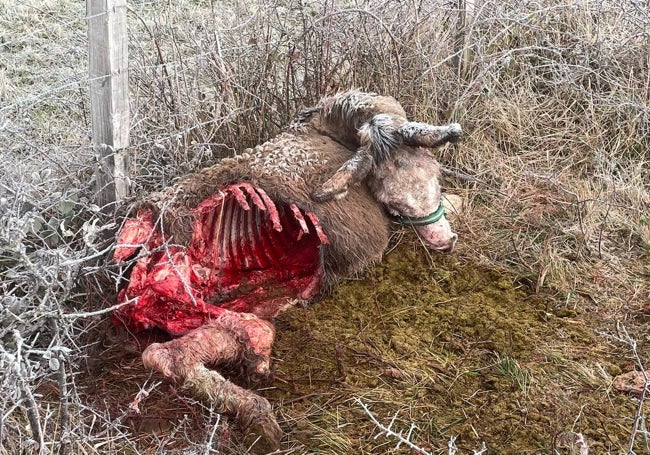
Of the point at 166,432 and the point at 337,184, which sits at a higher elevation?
the point at 337,184

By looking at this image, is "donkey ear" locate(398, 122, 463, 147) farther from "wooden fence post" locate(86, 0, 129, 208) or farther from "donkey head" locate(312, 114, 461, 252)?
"wooden fence post" locate(86, 0, 129, 208)

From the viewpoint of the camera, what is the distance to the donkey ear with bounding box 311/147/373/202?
3730 mm

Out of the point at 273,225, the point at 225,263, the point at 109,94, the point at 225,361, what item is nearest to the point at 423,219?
the point at 273,225

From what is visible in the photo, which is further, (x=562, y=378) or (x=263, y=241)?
(x=263, y=241)

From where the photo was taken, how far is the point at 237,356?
334cm

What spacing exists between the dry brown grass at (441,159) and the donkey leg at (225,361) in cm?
10

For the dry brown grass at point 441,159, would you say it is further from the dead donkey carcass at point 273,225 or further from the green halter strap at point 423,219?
the green halter strap at point 423,219

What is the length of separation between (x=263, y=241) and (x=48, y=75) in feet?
8.73

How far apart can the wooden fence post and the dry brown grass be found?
154mm

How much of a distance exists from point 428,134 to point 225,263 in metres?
1.23

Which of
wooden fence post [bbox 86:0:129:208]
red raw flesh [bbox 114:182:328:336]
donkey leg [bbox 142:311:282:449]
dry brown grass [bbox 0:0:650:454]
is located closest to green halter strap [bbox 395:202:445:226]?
dry brown grass [bbox 0:0:650:454]

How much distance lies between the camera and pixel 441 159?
509 cm

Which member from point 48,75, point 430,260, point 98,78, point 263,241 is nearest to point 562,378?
point 430,260

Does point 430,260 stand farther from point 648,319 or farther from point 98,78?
point 98,78
